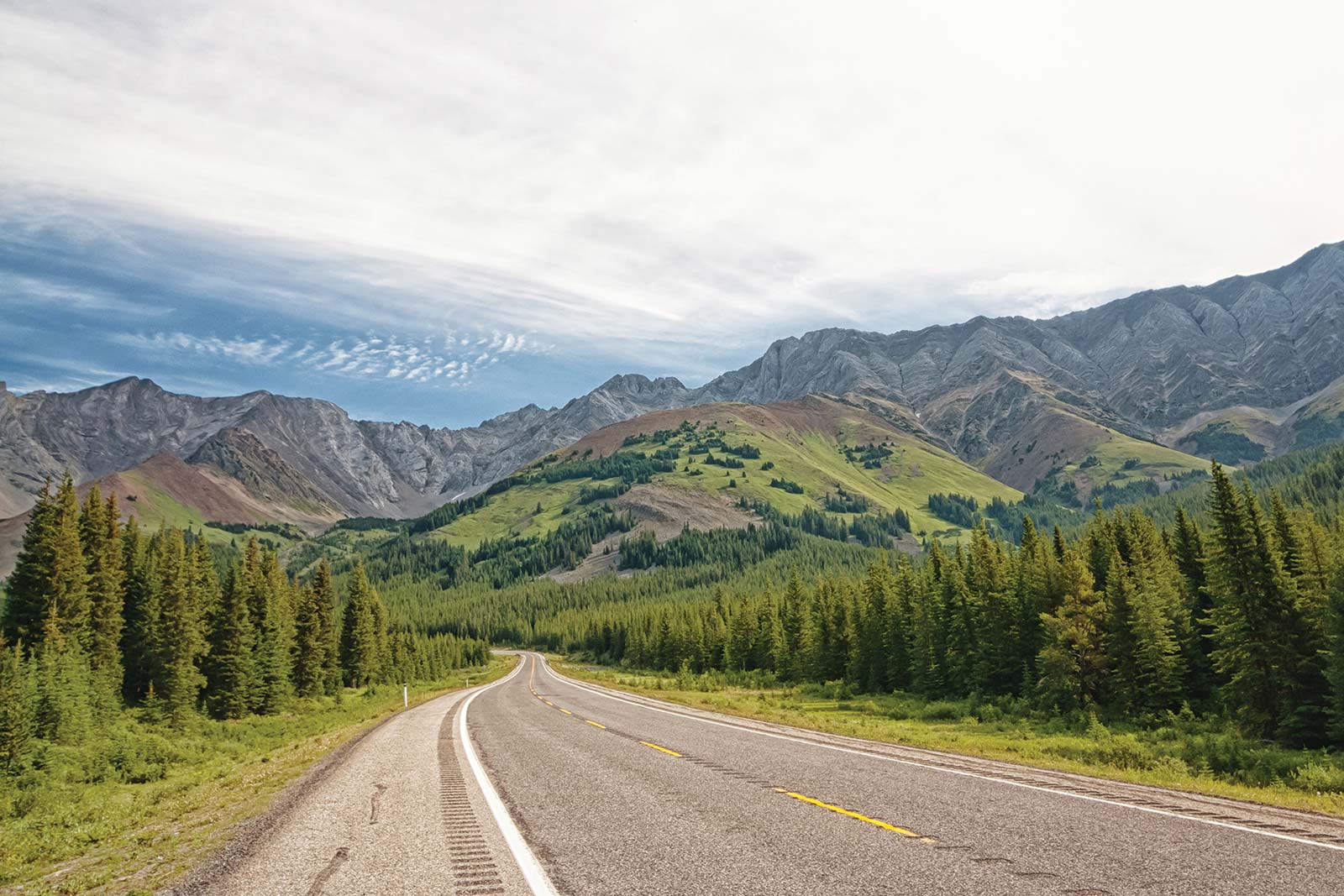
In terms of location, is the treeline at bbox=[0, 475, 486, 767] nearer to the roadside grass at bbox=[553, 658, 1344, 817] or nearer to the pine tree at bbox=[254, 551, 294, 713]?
the pine tree at bbox=[254, 551, 294, 713]

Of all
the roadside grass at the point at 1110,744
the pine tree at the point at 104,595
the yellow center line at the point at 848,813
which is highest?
the pine tree at the point at 104,595

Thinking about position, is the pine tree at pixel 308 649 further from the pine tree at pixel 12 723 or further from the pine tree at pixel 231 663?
the pine tree at pixel 12 723

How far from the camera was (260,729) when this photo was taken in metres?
42.8

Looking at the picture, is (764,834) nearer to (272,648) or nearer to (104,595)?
(104,595)

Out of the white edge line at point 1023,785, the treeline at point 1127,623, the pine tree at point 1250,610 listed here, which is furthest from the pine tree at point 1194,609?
the white edge line at point 1023,785

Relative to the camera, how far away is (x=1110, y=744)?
26453mm

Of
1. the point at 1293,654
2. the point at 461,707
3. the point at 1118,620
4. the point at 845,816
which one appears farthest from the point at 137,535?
the point at 1293,654

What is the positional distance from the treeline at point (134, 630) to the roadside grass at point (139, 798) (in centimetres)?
316

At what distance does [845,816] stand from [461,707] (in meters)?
35.1

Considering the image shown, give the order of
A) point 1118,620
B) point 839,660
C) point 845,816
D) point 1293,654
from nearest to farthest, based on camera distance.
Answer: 1. point 845,816
2. point 1293,654
3. point 1118,620
4. point 839,660

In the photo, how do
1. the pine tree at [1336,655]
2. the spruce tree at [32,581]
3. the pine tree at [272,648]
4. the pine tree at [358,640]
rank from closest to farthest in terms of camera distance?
the pine tree at [1336,655]
the spruce tree at [32,581]
the pine tree at [272,648]
the pine tree at [358,640]

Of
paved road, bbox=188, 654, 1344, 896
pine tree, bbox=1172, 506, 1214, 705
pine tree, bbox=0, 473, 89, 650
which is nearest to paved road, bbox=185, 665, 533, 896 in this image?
paved road, bbox=188, 654, 1344, 896

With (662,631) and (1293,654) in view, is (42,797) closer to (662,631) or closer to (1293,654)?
(1293,654)

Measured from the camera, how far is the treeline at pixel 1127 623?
29594 mm
